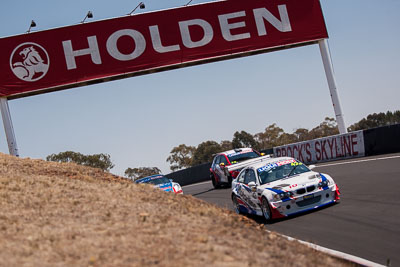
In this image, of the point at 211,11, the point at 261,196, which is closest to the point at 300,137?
the point at 211,11

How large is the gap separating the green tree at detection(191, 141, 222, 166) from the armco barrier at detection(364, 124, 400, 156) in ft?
218

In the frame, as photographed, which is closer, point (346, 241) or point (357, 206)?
point (346, 241)

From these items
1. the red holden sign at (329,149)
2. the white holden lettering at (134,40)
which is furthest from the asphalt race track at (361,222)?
the white holden lettering at (134,40)

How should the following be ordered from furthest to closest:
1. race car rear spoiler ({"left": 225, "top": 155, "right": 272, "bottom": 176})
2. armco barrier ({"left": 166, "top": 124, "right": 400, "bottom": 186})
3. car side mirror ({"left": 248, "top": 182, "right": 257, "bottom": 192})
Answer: armco barrier ({"left": 166, "top": 124, "right": 400, "bottom": 186}), race car rear spoiler ({"left": 225, "top": 155, "right": 272, "bottom": 176}), car side mirror ({"left": 248, "top": 182, "right": 257, "bottom": 192})

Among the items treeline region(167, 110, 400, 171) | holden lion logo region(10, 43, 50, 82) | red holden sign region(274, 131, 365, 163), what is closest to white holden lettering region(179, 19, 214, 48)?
holden lion logo region(10, 43, 50, 82)

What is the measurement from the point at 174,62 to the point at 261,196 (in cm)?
1603

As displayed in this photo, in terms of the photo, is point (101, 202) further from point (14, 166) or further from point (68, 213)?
point (14, 166)

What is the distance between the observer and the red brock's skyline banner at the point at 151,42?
84.0ft

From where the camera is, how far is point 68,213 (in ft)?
24.9

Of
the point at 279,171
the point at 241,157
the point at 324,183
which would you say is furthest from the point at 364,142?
the point at 324,183

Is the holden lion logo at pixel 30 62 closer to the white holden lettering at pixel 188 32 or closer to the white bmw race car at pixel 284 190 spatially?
the white holden lettering at pixel 188 32

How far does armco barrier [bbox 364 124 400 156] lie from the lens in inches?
842

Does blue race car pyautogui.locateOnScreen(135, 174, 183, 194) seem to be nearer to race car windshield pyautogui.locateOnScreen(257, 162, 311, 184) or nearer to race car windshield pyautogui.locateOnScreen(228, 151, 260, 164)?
race car windshield pyautogui.locateOnScreen(228, 151, 260, 164)

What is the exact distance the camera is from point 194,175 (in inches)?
1448
